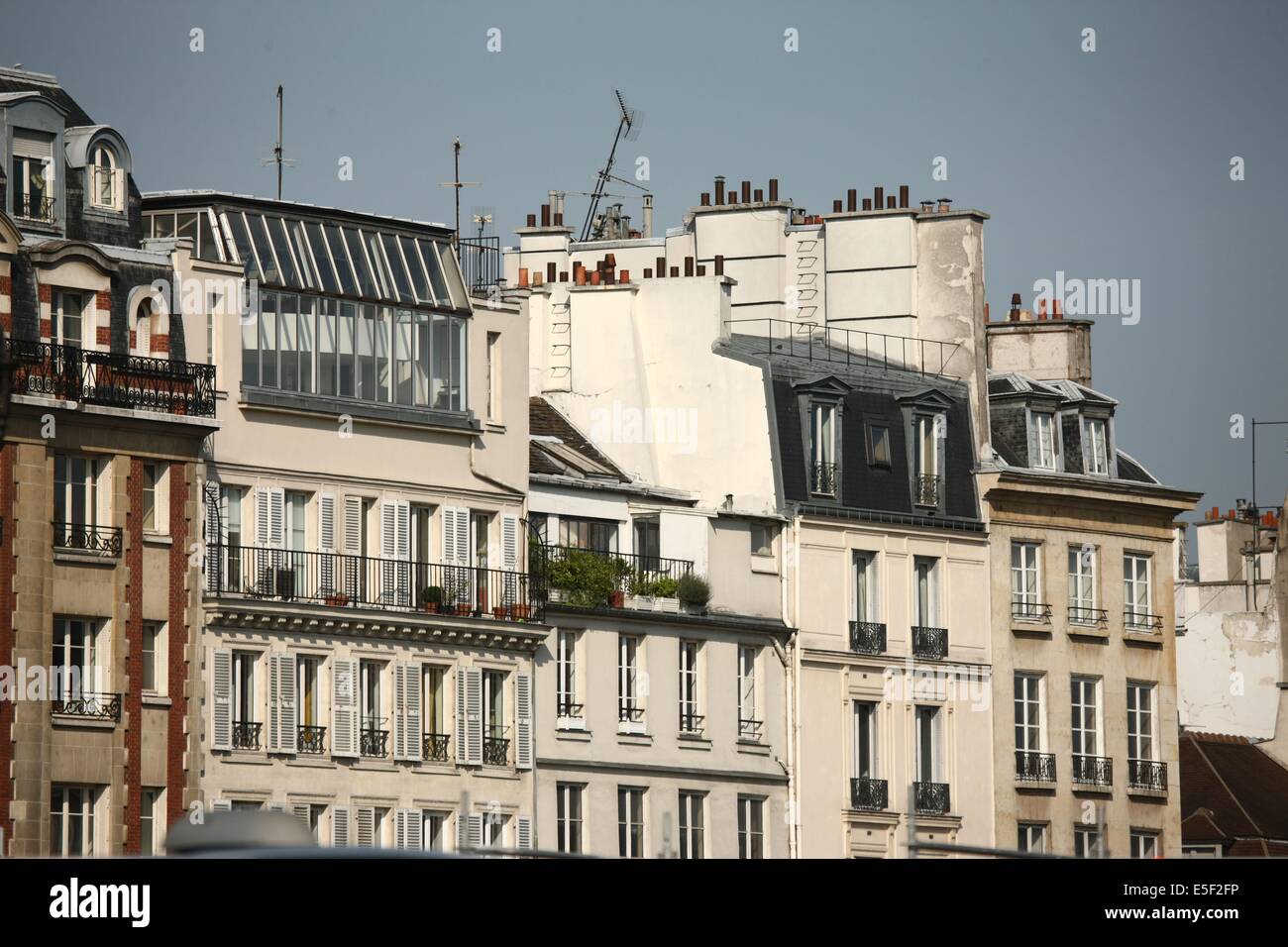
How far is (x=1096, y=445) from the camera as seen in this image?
260ft

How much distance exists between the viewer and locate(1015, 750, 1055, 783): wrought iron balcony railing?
74.6 meters

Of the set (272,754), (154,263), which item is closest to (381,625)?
(272,754)

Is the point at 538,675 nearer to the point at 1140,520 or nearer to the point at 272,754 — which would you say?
the point at 272,754

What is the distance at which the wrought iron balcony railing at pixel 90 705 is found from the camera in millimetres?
56344

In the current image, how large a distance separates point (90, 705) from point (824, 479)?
21696 millimetres

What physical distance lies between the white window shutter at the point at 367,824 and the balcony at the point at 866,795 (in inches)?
529

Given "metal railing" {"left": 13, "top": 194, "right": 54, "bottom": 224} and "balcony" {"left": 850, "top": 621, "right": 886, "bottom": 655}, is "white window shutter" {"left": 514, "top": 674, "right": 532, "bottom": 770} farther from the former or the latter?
"metal railing" {"left": 13, "top": 194, "right": 54, "bottom": 224}

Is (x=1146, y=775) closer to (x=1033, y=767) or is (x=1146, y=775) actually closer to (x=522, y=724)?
(x=1033, y=767)

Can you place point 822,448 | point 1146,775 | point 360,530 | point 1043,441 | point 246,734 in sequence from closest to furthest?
point 246,734, point 360,530, point 822,448, point 1146,775, point 1043,441

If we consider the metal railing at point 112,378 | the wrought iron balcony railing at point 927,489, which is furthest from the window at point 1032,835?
the metal railing at point 112,378

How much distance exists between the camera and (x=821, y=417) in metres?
72.7

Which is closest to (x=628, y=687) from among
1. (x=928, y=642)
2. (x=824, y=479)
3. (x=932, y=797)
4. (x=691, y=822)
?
(x=691, y=822)

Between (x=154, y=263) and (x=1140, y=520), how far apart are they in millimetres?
29736
